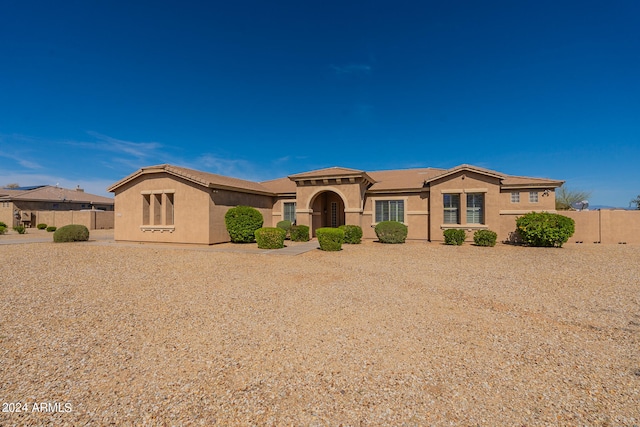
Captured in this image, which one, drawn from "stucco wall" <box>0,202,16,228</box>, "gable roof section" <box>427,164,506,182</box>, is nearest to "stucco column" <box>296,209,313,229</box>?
"gable roof section" <box>427,164,506,182</box>

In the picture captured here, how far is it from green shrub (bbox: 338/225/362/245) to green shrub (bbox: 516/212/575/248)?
9117 millimetres

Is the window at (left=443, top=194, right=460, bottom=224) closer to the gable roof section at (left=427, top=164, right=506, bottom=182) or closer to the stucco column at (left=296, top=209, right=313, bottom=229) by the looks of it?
the gable roof section at (left=427, top=164, right=506, bottom=182)

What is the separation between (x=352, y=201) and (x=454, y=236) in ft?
20.7

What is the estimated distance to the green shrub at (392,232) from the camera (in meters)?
18.0

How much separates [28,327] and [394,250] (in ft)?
44.2

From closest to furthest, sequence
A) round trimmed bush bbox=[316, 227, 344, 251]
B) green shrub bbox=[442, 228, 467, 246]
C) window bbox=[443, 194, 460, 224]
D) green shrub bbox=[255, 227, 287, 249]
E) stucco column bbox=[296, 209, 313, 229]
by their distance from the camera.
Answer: round trimmed bush bbox=[316, 227, 344, 251]
green shrub bbox=[255, 227, 287, 249]
green shrub bbox=[442, 228, 467, 246]
window bbox=[443, 194, 460, 224]
stucco column bbox=[296, 209, 313, 229]

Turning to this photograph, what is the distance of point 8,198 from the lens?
30.9 metres

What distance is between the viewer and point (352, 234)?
17812mm

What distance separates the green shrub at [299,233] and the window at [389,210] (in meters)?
4.99

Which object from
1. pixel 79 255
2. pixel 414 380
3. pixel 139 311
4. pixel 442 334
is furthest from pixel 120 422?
pixel 79 255

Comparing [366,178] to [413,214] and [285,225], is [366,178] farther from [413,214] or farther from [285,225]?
[285,225]

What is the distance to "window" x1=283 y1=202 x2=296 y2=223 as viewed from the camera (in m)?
21.9

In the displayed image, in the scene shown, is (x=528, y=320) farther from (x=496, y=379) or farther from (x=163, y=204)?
(x=163, y=204)

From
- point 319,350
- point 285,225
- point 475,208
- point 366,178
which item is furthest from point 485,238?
point 319,350
